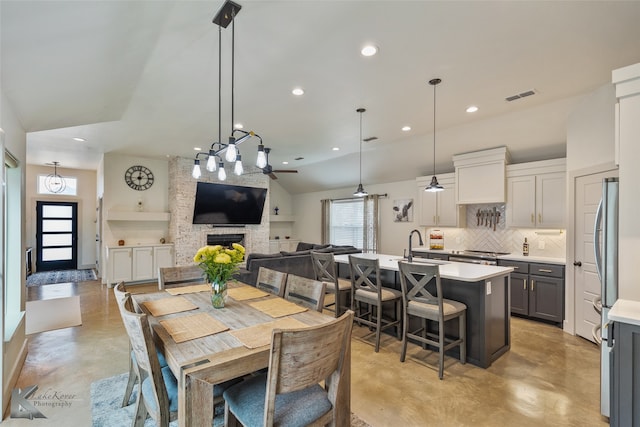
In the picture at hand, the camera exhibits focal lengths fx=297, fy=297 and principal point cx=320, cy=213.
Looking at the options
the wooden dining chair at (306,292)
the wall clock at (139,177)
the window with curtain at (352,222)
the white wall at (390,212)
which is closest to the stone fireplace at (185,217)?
the wall clock at (139,177)

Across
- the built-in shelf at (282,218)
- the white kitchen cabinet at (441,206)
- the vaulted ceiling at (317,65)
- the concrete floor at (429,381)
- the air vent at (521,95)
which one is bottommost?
the concrete floor at (429,381)

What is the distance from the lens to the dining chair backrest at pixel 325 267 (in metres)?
3.74

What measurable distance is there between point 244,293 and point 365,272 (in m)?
1.41

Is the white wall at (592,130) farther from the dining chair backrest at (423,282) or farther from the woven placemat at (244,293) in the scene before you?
the woven placemat at (244,293)

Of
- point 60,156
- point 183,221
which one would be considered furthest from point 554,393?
point 60,156

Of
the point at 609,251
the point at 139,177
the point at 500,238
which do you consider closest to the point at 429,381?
the point at 609,251

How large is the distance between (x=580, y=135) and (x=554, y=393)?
3.03 m

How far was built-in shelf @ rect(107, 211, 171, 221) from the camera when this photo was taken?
6375 mm

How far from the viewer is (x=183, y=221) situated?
6.99m

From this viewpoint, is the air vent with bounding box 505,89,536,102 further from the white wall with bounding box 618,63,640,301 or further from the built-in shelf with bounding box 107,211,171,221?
the built-in shelf with bounding box 107,211,171,221

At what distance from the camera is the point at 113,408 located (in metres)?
2.24

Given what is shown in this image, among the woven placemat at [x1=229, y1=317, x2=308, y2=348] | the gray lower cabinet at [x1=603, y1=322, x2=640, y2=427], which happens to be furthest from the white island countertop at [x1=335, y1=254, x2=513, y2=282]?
the woven placemat at [x1=229, y1=317, x2=308, y2=348]

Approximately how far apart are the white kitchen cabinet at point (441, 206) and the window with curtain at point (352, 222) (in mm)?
1442

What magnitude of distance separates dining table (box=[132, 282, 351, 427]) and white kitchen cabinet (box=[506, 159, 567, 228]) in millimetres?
4211
